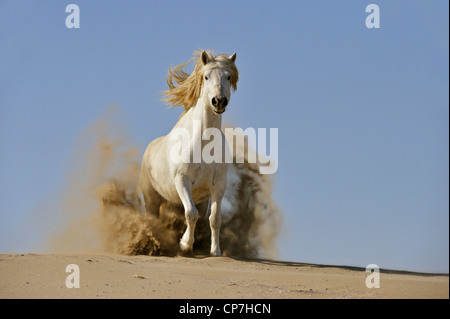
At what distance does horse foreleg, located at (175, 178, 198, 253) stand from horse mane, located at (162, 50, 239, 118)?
5.01 ft

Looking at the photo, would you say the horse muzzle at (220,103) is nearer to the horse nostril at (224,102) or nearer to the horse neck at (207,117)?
the horse nostril at (224,102)

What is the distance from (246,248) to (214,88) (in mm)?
3816

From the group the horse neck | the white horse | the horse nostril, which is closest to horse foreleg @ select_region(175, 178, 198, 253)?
the white horse

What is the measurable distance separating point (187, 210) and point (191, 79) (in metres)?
2.38

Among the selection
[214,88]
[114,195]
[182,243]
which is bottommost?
[182,243]

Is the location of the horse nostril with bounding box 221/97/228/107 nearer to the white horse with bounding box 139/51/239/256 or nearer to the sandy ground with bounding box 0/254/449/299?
the white horse with bounding box 139/51/239/256

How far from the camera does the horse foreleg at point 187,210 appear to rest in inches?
482

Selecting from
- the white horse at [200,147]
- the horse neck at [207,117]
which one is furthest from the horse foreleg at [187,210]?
the horse neck at [207,117]

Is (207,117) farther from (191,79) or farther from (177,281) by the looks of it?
(177,281)

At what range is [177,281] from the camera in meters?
8.90
